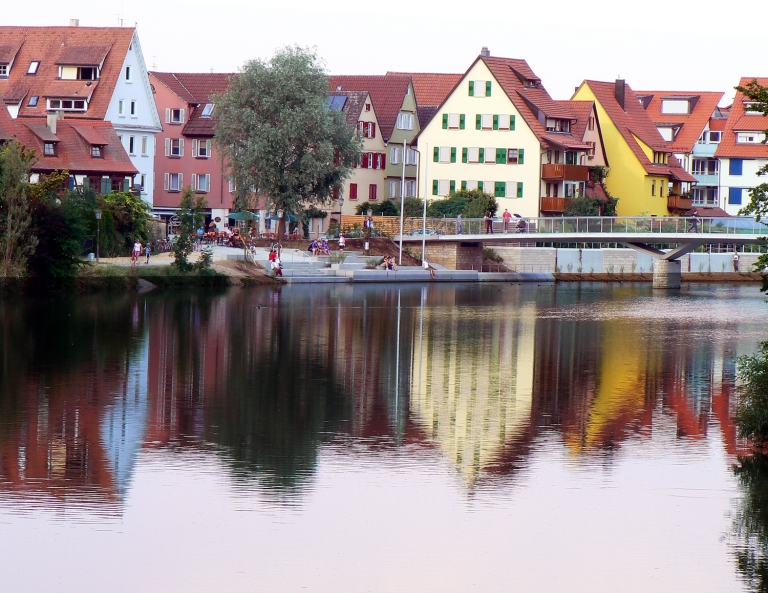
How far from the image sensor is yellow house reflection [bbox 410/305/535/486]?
25203 mm

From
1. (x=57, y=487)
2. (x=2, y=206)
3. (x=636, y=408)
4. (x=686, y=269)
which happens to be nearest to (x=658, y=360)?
(x=636, y=408)

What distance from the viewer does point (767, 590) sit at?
53.6 ft

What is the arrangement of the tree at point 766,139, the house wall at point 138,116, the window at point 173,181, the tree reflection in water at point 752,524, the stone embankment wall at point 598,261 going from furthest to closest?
the window at point 173,181, the stone embankment wall at point 598,261, the house wall at point 138,116, the tree at point 766,139, the tree reflection in water at point 752,524

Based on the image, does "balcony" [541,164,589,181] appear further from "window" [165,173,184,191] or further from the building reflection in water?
the building reflection in water

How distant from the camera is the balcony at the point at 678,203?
111 metres

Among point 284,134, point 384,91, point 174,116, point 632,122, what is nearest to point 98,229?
point 284,134

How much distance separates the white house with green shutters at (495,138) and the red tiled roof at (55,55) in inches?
945

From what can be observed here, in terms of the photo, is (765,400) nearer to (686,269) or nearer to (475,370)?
(475,370)

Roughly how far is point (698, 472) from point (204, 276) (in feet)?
160

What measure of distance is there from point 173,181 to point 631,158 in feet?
114

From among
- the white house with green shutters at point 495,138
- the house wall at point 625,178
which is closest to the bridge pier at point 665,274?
the white house with green shutters at point 495,138

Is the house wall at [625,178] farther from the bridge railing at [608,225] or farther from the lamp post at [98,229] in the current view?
the lamp post at [98,229]

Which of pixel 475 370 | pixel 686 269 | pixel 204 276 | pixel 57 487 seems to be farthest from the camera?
pixel 686 269

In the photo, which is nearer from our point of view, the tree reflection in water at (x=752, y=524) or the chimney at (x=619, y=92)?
the tree reflection in water at (x=752, y=524)
